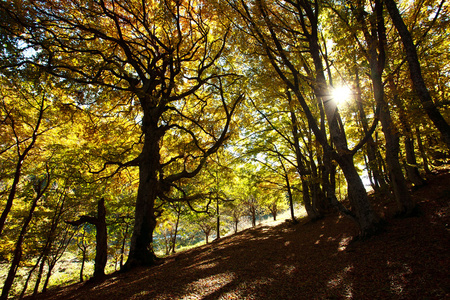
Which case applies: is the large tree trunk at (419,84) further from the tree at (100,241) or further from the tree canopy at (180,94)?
the tree at (100,241)

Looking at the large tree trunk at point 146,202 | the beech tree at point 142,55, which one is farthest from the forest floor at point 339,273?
the beech tree at point 142,55

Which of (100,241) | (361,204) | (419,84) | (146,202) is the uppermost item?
(419,84)

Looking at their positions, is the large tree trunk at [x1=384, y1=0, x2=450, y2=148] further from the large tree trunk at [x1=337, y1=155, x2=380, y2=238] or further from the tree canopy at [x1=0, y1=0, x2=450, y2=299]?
the large tree trunk at [x1=337, y1=155, x2=380, y2=238]

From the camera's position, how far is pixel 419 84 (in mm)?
3754

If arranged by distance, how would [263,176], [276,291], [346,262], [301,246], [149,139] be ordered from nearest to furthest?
[276,291], [346,262], [301,246], [149,139], [263,176]

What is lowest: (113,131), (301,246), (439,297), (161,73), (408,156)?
(301,246)

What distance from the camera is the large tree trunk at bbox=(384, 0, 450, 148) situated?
3.48 m

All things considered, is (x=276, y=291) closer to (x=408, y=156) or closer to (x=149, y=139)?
(x=149, y=139)

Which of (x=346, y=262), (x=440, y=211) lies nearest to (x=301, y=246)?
(x=346, y=262)

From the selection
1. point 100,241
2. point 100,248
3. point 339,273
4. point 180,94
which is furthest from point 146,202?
point 339,273

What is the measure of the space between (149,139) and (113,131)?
275cm

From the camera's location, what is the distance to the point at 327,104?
6.39 metres

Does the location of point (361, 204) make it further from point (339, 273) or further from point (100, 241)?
point (100, 241)

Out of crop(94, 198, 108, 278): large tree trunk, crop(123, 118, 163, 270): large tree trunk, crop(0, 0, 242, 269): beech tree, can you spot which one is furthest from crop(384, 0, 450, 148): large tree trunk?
crop(94, 198, 108, 278): large tree trunk
